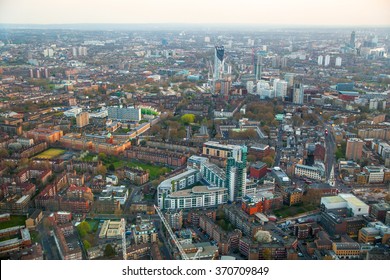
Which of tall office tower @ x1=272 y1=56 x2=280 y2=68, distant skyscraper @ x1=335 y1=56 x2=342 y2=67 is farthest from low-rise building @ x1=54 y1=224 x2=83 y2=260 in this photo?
distant skyscraper @ x1=335 y1=56 x2=342 y2=67

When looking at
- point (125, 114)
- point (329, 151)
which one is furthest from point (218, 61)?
point (329, 151)

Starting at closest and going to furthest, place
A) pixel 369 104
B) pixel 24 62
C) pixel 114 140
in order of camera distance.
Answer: pixel 114 140 → pixel 369 104 → pixel 24 62

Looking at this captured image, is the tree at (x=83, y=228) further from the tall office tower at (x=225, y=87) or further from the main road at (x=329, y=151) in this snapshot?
the tall office tower at (x=225, y=87)

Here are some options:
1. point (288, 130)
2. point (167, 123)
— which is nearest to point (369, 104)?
point (288, 130)

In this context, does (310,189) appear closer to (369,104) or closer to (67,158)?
(67,158)

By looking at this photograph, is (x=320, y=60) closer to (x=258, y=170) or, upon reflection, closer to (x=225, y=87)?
(x=225, y=87)

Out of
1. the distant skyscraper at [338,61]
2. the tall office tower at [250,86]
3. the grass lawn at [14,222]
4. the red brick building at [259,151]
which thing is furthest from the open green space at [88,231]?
the distant skyscraper at [338,61]
